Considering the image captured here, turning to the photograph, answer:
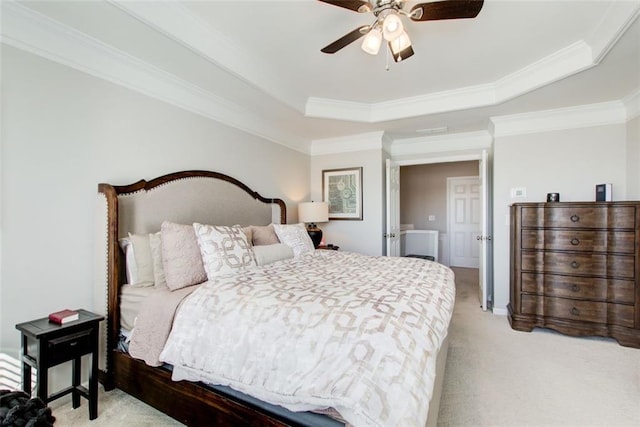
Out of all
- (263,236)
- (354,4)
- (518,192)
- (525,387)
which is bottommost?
(525,387)

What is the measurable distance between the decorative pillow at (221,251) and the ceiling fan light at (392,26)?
5.77 feet

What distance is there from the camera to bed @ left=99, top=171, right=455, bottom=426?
3.83 feet

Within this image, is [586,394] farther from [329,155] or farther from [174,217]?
[329,155]

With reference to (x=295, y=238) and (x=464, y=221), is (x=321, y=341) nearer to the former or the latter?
(x=295, y=238)

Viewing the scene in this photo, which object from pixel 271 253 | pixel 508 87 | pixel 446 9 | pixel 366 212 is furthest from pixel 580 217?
pixel 271 253

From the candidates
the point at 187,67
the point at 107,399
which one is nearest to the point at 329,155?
the point at 187,67

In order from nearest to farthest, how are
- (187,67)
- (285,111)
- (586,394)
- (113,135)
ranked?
(586,394) → (113,135) → (187,67) → (285,111)

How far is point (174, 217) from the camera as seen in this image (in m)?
2.57

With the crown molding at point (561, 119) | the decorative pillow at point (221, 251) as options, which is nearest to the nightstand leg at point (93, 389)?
the decorative pillow at point (221, 251)

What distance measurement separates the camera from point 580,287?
9.82 feet

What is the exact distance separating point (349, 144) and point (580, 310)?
3401 millimetres

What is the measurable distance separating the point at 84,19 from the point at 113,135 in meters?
0.74

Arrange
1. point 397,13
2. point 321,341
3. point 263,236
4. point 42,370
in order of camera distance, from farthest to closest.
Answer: point 263,236 < point 397,13 < point 42,370 < point 321,341

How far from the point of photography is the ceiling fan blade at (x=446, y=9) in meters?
1.58
